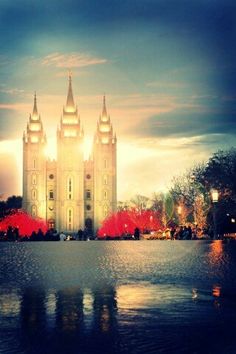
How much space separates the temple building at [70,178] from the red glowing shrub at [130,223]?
62.9 ft

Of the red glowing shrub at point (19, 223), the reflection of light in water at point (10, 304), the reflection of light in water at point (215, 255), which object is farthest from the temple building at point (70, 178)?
the reflection of light in water at point (10, 304)

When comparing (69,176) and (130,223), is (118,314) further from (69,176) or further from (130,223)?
(69,176)

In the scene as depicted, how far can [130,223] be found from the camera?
378 ft

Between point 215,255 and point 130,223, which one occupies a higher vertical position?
point 130,223

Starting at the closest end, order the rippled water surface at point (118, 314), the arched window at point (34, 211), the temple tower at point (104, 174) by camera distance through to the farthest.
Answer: the rippled water surface at point (118, 314)
the arched window at point (34, 211)
the temple tower at point (104, 174)

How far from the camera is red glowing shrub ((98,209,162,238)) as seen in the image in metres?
109

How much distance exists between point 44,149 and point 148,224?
158ft

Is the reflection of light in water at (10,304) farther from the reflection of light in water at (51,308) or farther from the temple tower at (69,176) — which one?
the temple tower at (69,176)

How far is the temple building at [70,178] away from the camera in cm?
14638

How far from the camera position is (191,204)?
3214 inches

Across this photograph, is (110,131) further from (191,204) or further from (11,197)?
(191,204)

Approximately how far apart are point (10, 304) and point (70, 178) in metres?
137

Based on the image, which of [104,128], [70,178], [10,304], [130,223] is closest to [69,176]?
[70,178]

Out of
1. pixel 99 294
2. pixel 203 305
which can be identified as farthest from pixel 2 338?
pixel 99 294
